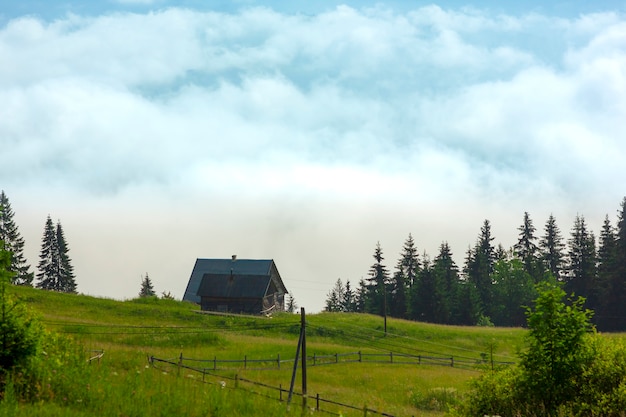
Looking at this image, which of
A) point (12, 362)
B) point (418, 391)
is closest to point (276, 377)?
point (418, 391)

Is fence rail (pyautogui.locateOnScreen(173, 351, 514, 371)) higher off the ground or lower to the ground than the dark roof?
lower

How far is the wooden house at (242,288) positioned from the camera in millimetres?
80250

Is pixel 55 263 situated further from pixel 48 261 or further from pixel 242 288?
pixel 242 288

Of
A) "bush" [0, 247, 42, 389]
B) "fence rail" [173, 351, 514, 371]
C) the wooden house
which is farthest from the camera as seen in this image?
the wooden house

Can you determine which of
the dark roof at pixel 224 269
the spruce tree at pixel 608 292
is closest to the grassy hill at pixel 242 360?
the dark roof at pixel 224 269

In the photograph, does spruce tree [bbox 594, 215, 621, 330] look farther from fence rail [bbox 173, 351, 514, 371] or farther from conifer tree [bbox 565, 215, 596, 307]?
fence rail [bbox 173, 351, 514, 371]

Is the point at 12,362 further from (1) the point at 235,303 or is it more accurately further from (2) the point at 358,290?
(2) the point at 358,290

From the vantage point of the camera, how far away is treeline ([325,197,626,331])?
289ft

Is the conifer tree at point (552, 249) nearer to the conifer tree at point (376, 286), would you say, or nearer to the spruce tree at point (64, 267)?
the conifer tree at point (376, 286)

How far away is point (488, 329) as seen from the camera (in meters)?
72.6

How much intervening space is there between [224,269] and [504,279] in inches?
1988

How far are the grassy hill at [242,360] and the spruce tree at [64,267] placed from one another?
94.2 feet

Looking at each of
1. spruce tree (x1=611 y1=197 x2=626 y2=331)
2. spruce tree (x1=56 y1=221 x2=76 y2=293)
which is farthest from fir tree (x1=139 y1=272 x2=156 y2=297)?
spruce tree (x1=611 y1=197 x2=626 y2=331)

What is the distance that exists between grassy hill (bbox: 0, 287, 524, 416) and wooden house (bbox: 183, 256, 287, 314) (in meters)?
4.40
